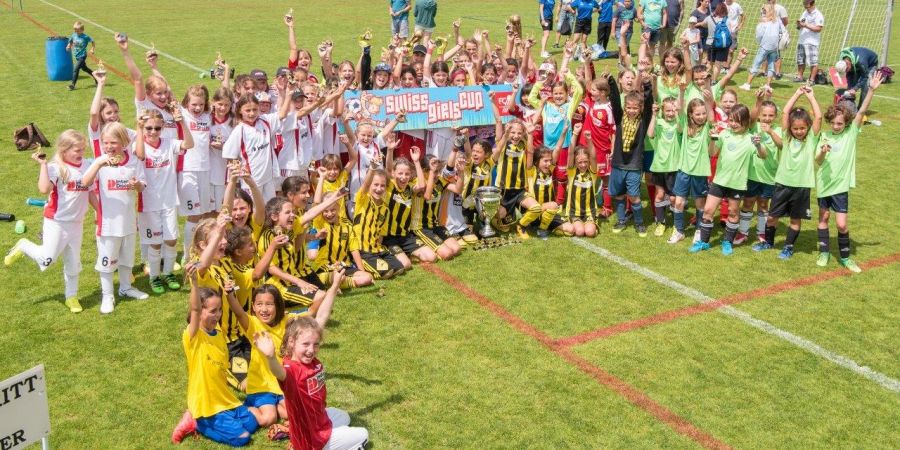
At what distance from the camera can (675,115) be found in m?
11.1

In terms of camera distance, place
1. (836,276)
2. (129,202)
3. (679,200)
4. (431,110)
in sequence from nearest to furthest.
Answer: (129,202)
(836,276)
(679,200)
(431,110)

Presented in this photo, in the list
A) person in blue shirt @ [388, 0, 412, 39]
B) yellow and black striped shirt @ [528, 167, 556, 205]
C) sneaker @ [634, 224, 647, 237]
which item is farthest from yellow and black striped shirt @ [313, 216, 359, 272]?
person in blue shirt @ [388, 0, 412, 39]

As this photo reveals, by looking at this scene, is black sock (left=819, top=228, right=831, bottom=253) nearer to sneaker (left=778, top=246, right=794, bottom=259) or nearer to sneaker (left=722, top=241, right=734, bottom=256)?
sneaker (left=778, top=246, right=794, bottom=259)

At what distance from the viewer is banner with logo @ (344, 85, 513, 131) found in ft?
37.9

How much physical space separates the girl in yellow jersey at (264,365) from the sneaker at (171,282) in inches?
98.4

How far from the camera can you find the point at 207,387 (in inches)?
256

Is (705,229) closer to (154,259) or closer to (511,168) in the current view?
(511,168)

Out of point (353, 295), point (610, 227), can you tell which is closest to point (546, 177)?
point (610, 227)

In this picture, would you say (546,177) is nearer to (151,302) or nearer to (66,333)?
(151,302)

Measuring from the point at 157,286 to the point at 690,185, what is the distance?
673cm

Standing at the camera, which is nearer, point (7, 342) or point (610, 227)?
point (7, 342)

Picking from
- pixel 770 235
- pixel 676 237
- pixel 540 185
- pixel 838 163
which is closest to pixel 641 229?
pixel 676 237

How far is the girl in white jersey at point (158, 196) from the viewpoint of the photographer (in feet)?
29.3

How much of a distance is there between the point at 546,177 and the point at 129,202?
538cm
